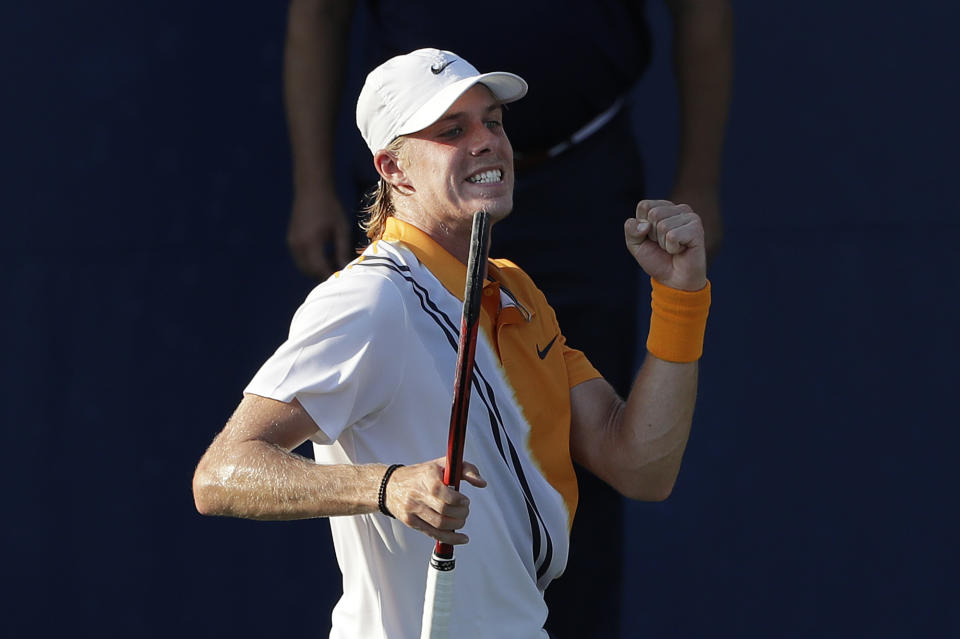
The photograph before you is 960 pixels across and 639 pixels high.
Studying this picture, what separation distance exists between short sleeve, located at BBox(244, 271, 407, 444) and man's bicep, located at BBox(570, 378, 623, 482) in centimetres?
44

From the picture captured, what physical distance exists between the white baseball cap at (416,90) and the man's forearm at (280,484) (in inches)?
23.5

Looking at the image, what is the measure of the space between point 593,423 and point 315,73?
1455mm

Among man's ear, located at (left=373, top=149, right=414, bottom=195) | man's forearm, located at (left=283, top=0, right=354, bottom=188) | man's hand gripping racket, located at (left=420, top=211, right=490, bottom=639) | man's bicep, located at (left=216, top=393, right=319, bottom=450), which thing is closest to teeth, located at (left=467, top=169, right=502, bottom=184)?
man's ear, located at (left=373, top=149, right=414, bottom=195)

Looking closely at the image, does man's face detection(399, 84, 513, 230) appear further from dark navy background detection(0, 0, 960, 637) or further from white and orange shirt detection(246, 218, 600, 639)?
dark navy background detection(0, 0, 960, 637)

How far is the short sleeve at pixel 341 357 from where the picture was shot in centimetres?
205

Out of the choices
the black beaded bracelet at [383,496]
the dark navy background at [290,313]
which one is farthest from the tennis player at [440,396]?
the dark navy background at [290,313]

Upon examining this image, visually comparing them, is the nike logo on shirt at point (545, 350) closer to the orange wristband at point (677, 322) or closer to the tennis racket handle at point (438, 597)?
the orange wristband at point (677, 322)

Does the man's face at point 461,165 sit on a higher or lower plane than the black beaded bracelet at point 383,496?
higher

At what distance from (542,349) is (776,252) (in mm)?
1650

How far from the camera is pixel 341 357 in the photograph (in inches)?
81.5

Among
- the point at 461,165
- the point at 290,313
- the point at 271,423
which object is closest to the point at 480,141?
the point at 461,165

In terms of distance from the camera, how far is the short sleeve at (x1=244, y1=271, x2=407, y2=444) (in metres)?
2.05

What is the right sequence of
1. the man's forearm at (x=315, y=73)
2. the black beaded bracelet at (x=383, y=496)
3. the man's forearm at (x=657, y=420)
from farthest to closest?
the man's forearm at (x=315, y=73)
the man's forearm at (x=657, y=420)
the black beaded bracelet at (x=383, y=496)

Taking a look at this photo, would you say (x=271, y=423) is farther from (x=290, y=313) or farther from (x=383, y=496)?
(x=290, y=313)
